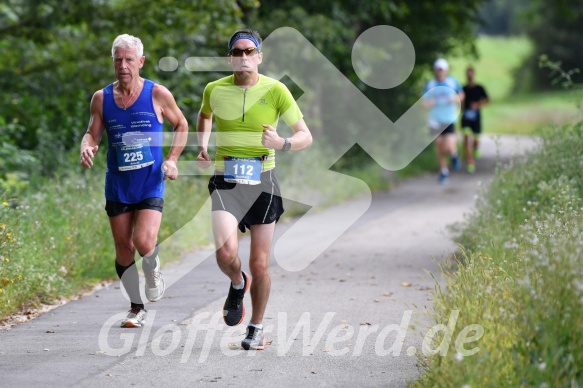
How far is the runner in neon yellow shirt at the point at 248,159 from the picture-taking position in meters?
7.78

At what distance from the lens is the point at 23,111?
1716 centimetres

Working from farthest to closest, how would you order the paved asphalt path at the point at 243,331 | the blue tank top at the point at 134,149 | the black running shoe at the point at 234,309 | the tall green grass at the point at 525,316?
the blue tank top at the point at 134,149 → the black running shoe at the point at 234,309 → the paved asphalt path at the point at 243,331 → the tall green grass at the point at 525,316

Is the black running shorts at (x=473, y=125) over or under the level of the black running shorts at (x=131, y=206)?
under

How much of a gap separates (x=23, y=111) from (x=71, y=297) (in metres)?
7.39

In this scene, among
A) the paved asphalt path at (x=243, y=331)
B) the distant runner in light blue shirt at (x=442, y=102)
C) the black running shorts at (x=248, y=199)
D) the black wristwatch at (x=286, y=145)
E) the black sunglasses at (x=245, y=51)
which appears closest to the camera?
the paved asphalt path at (x=243, y=331)

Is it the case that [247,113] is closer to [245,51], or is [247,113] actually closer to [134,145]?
[245,51]

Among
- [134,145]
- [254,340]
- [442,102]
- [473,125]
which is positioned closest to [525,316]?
[254,340]

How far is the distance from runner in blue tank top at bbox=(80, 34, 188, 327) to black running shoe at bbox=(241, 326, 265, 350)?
1277 mm

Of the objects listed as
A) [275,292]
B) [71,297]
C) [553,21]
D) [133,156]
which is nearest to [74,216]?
[71,297]

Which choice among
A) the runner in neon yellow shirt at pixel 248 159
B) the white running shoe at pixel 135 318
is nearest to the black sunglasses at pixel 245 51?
the runner in neon yellow shirt at pixel 248 159

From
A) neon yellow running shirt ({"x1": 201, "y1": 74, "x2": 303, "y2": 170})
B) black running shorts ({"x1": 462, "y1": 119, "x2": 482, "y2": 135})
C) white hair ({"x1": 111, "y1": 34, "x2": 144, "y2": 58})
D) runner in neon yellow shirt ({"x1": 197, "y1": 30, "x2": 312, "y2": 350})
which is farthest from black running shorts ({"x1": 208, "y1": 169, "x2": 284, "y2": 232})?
black running shorts ({"x1": 462, "y1": 119, "x2": 482, "y2": 135})

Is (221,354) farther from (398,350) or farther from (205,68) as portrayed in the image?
(205,68)

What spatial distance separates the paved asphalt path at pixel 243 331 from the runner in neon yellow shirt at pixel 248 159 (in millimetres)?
556

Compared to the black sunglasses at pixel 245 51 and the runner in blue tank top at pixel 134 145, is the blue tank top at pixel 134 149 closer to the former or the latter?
the runner in blue tank top at pixel 134 145
